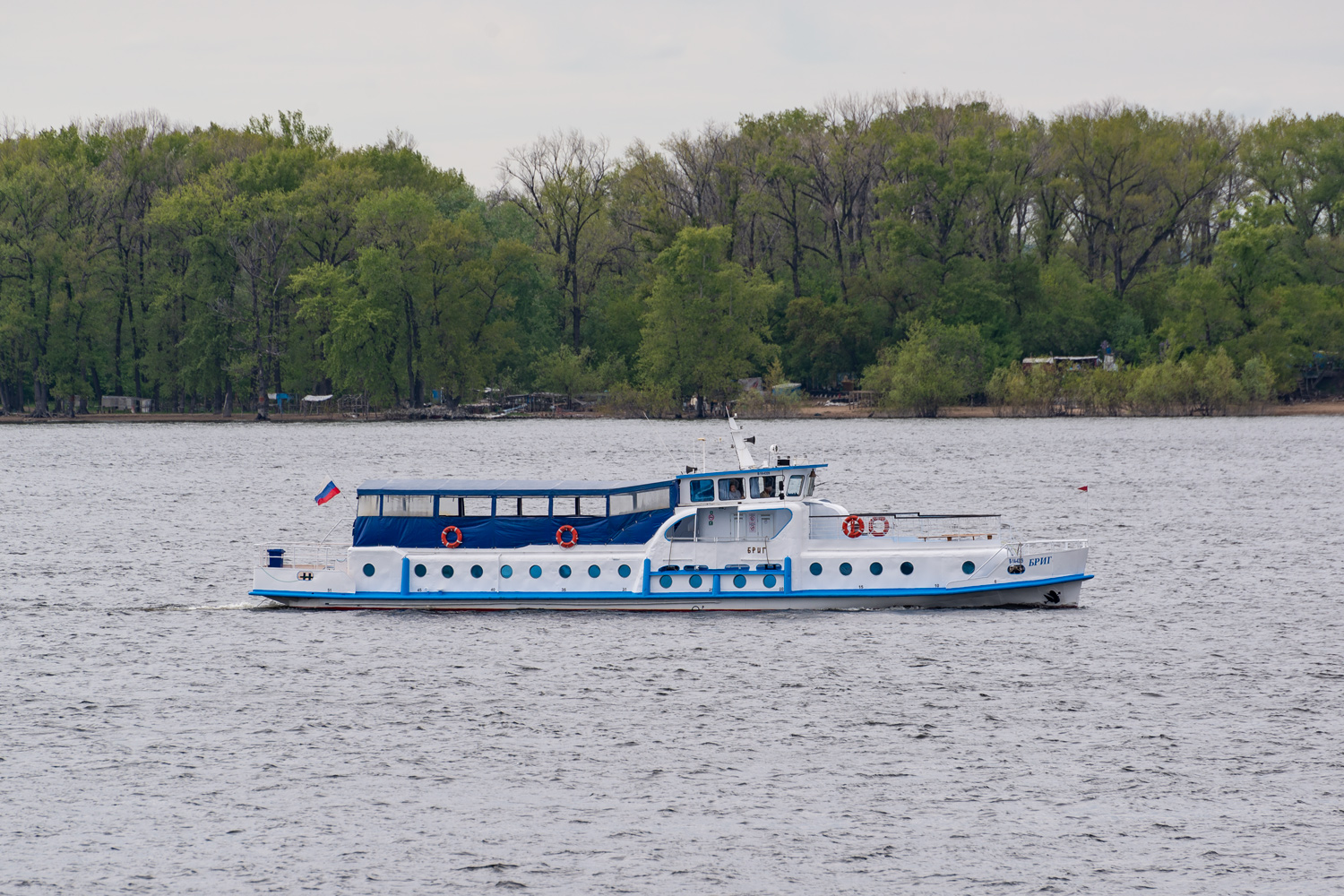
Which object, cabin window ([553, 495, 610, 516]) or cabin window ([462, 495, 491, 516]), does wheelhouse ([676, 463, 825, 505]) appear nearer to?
cabin window ([553, 495, 610, 516])

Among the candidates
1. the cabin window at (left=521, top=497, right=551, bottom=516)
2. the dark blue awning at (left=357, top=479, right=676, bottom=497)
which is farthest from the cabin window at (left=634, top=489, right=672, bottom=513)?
the cabin window at (left=521, top=497, right=551, bottom=516)

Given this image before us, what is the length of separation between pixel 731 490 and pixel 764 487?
40.0 inches

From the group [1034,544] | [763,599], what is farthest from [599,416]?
[763,599]

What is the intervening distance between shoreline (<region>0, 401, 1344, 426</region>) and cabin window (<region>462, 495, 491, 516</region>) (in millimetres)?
125854

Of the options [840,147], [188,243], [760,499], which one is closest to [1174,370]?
[840,147]

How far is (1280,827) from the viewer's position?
2703 cm

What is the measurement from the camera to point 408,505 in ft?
153

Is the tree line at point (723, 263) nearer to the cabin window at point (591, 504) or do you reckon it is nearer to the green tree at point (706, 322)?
the green tree at point (706, 322)

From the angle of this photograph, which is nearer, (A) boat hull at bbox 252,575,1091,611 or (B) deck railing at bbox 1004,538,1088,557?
(B) deck railing at bbox 1004,538,1088,557

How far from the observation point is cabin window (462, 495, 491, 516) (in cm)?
4675

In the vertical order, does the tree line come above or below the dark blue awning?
above

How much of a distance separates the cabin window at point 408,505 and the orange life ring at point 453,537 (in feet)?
2.48

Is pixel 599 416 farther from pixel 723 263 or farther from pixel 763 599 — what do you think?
pixel 763 599

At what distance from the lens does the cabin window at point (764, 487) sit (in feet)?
150
